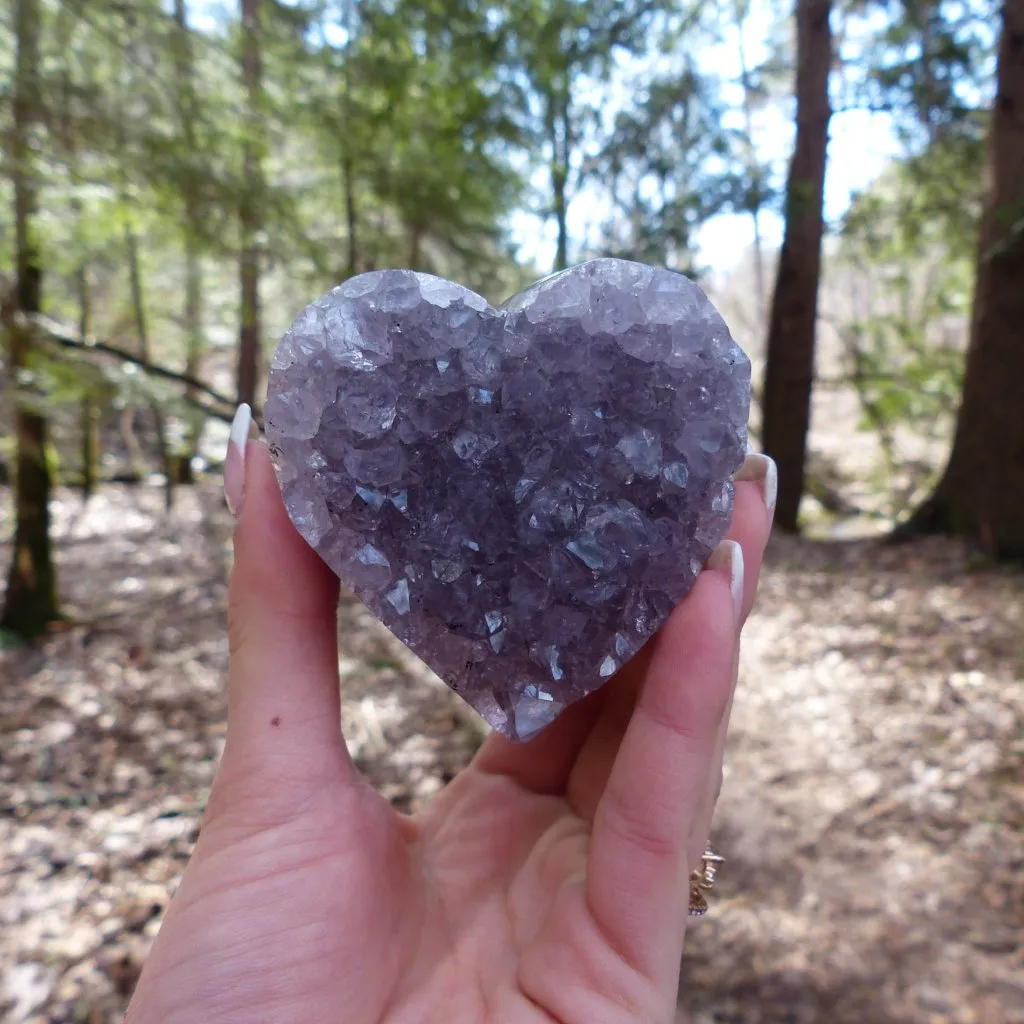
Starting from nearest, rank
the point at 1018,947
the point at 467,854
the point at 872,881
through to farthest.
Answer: the point at 467,854 → the point at 1018,947 → the point at 872,881

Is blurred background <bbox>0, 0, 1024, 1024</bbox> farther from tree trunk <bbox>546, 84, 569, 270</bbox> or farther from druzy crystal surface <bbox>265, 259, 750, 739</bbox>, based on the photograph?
druzy crystal surface <bbox>265, 259, 750, 739</bbox>

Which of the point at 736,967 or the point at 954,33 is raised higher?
the point at 954,33

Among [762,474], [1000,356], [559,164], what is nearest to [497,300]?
[559,164]

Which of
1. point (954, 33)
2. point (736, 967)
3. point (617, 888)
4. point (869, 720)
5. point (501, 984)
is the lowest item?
point (736, 967)

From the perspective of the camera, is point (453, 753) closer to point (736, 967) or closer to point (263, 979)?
point (736, 967)

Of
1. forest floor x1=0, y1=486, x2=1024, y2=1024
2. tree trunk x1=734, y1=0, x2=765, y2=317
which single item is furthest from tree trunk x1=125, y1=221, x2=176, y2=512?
tree trunk x1=734, y1=0, x2=765, y2=317

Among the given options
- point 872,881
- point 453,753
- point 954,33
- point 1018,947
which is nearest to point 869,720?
point 872,881
